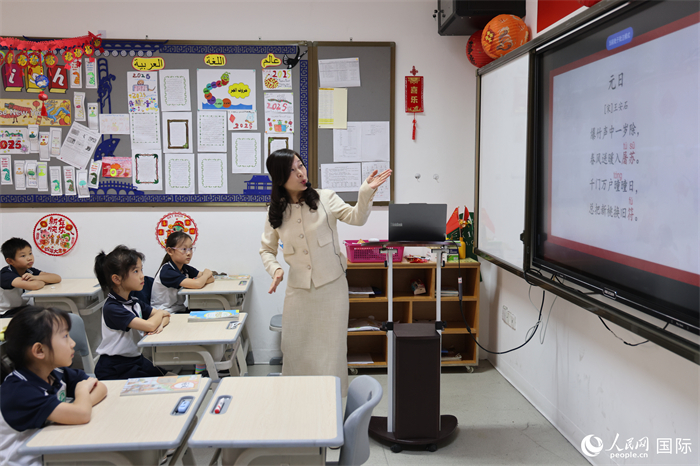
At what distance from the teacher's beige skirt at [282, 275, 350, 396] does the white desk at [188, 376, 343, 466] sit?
31.7 inches

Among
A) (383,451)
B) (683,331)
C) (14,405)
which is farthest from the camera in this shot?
(383,451)

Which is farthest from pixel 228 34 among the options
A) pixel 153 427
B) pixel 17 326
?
pixel 153 427

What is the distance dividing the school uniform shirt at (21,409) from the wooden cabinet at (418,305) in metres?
2.37

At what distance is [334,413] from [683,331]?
4.09 feet

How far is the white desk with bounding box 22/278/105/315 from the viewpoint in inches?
135

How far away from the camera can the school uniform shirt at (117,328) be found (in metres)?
2.42

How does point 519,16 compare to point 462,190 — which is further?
point 462,190

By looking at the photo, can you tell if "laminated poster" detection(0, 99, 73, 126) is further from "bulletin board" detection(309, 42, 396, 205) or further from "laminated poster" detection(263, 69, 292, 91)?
"bulletin board" detection(309, 42, 396, 205)

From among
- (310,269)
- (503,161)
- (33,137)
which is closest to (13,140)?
(33,137)

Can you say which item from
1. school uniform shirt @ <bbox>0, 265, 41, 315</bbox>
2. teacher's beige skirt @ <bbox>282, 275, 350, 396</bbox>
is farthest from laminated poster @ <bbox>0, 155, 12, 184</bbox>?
teacher's beige skirt @ <bbox>282, 275, 350, 396</bbox>

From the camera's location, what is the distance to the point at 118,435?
151 centimetres

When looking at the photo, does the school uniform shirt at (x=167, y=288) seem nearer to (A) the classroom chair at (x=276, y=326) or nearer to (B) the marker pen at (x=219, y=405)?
(A) the classroom chair at (x=276, y=326)

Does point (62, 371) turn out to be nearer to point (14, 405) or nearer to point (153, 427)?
point (14, 405)

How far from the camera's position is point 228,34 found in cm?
382
